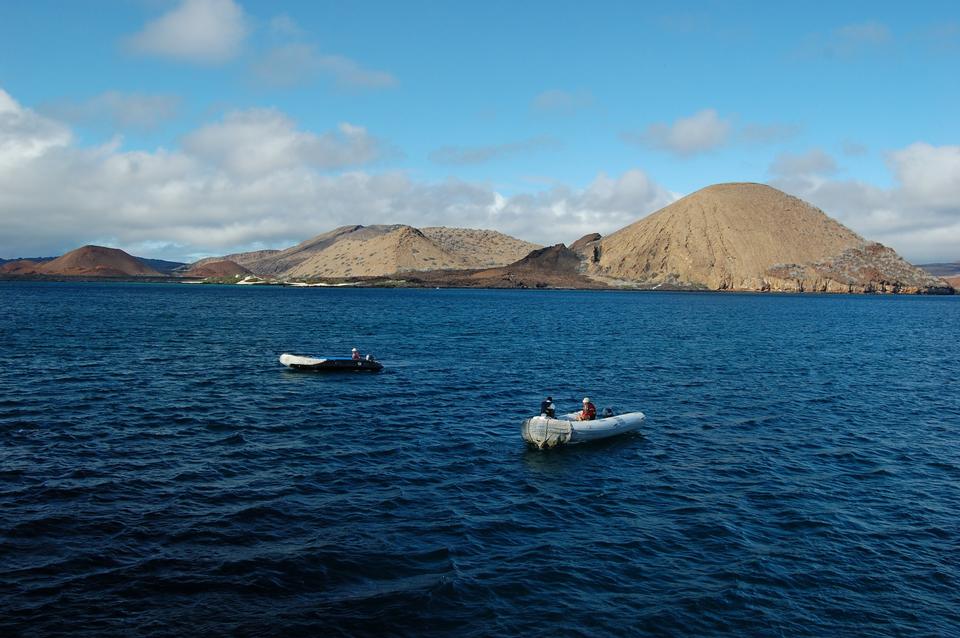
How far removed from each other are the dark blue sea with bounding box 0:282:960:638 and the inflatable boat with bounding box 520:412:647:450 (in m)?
0.67

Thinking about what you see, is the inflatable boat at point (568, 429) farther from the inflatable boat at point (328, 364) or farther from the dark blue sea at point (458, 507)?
the inflatable boat at point (328, 364)

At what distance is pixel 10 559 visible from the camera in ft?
55.4

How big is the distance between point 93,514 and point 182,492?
287 cm

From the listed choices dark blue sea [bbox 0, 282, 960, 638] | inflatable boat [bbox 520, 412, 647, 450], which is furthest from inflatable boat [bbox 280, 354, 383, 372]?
inflatable boat [bbox 520, 412, 647, 450]

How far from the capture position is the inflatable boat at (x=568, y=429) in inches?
1176

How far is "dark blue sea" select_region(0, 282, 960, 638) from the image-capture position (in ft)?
51.0

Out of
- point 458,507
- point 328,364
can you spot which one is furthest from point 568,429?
point 328,364

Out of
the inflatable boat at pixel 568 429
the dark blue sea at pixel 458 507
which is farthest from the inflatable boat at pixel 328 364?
the inflatable boat at pixel 568 429

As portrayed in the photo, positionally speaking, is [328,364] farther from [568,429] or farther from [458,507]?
[458,507]

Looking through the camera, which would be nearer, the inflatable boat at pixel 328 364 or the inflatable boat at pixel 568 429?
the inflatable boat at pixel 568 429

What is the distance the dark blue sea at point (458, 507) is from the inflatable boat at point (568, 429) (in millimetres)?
666

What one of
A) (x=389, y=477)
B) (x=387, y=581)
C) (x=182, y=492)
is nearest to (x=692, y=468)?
(x=389, y=477)

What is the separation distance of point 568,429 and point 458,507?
9.69 metres

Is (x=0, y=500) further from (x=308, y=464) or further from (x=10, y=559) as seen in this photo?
(x=308, y=464)
